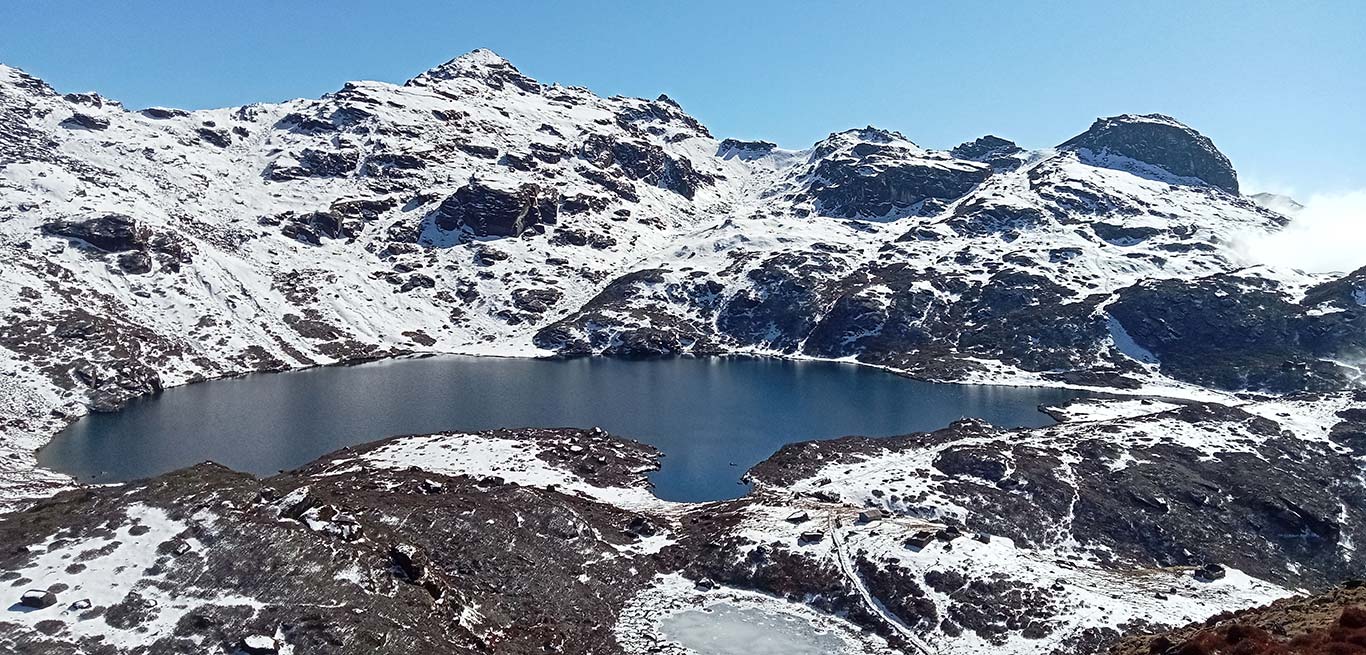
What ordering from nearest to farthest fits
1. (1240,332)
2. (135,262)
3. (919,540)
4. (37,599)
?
(37,599), (919,540), (135,262), (1240,332)

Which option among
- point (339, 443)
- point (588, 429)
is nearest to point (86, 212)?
point (339, 443)

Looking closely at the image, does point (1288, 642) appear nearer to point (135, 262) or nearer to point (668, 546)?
point (668, 546)

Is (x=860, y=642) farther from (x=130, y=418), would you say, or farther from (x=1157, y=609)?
(x=130, y=418)

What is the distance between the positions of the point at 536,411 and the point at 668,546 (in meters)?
67.9

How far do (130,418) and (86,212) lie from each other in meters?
102

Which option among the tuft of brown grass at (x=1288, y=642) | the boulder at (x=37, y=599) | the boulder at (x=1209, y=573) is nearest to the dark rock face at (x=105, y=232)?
the boulder at (x=37, y=599)

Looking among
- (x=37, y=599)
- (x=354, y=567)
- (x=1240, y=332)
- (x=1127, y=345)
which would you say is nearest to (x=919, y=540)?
(x=354, y=567)

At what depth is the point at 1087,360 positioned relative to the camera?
174750 millimetres

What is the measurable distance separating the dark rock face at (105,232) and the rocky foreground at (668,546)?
127014 millimetres

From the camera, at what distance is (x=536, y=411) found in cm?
12975

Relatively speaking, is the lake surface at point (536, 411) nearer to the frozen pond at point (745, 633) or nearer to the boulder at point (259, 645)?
the frozen pond at point (745, 633)

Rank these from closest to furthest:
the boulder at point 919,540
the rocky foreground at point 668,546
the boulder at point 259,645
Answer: the boulder at point 259,645 < the rocky foreground at point 668,546 < the boulder at point 919,540

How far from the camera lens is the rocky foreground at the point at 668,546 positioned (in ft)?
133

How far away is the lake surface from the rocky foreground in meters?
10.5
